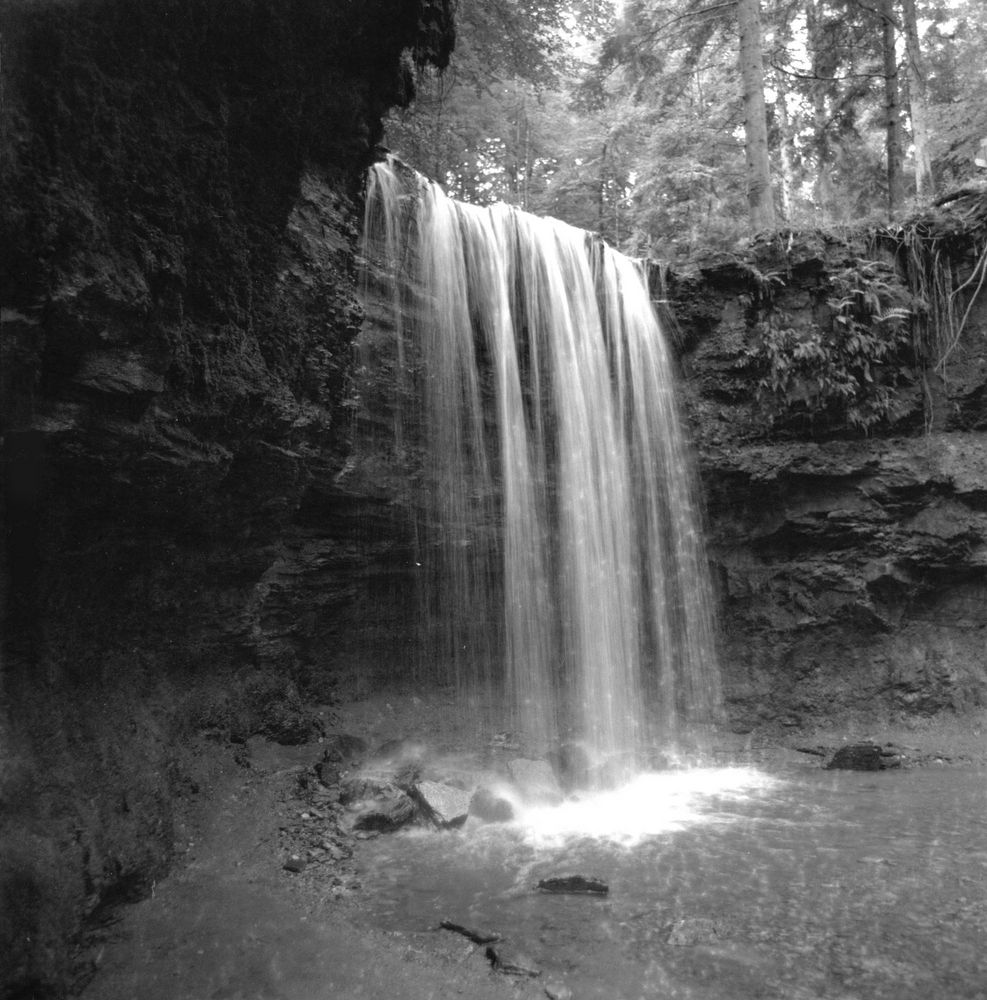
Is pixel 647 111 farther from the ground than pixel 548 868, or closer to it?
farther from the ground

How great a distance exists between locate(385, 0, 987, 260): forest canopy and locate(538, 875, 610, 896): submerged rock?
9180 millimetres

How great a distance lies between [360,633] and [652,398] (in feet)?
15.6

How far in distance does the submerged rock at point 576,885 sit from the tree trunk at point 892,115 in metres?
11.7

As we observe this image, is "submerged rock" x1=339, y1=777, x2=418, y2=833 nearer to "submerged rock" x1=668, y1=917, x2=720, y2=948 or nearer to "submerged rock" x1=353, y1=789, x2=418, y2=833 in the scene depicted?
"submerged rock" x1=353, y1=789, x2=418, y2=833

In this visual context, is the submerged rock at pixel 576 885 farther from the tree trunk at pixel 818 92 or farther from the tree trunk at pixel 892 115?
the tree trunk at pixel 818 92

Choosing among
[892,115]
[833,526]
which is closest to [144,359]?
[833,526]

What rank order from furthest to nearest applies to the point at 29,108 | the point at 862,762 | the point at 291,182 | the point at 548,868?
the point at 862,762
the point at 548,868
the point at 291,182
the point at 29,108

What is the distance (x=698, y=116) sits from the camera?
16.8 meters

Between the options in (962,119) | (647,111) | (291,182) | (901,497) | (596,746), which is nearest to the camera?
(291,182)

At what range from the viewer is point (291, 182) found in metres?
5.21

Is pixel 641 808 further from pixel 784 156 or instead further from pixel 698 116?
pixel 784 156

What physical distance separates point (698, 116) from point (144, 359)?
15.8 meters

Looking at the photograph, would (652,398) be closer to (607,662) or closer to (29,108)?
(607,662)

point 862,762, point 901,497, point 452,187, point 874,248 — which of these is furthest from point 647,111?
point 862,762
